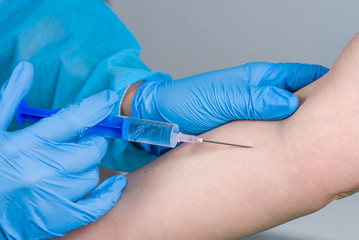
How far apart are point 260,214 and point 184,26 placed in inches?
59.7

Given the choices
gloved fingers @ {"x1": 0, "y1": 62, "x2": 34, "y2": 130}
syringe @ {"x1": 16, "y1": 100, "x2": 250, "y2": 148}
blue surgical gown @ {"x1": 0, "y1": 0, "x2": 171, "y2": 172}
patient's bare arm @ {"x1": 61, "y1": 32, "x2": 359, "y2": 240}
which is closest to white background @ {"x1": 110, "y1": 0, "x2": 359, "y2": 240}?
blue surgical gown @ {"x1": 0, "y1": 0, "x2": 171, "y2": 172}

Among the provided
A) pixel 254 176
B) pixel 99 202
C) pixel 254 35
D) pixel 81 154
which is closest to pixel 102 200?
pixel 99 202

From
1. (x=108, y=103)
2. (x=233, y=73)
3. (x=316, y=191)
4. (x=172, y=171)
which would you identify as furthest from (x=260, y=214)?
(x=108, y=103)

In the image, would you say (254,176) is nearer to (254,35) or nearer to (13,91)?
(13,91)

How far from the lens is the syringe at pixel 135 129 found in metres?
1.07

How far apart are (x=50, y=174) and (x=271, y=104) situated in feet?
1.95

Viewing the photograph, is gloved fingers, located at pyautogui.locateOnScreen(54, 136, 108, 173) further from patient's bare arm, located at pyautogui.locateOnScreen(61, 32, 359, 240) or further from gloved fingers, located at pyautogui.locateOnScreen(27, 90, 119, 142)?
patient's bare arm, located at pyautogui.locateOnScreen(61, 32, 359, 240)

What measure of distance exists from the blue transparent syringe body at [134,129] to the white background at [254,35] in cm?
108

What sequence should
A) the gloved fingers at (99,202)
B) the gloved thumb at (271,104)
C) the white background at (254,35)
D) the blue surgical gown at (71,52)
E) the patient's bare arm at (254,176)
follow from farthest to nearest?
the white background at (254,35)
the blue surgical gown at (71,52)
the gloved fingers at (99,202)
the gloved thumb at (271,104)
the patient's bare arm at (254,176)

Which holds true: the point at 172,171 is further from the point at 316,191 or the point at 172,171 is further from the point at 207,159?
the point at 316,191

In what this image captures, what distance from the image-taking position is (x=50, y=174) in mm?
1069

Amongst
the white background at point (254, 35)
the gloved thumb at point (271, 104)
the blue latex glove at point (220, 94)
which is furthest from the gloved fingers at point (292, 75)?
the white background at point (254, 35)

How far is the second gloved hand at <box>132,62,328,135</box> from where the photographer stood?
1.09 metres

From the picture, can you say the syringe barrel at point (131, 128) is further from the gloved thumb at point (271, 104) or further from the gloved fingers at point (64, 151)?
the gloved thumb at point (271, 104)
